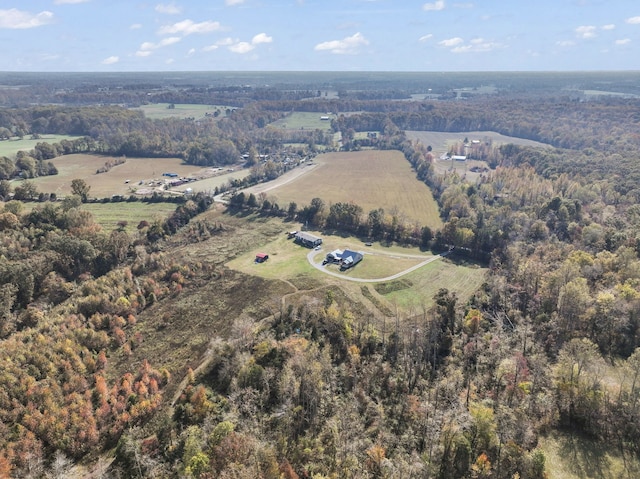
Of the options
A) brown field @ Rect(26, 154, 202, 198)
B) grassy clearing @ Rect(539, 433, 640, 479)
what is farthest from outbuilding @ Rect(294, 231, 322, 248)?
brown field @ Rect(26, 154, 202, 198)

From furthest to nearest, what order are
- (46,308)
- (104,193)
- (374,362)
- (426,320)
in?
(104,193) → (46,308) → (426,320) → (374,362)

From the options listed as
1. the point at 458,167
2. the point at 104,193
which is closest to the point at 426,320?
the point at 104,193

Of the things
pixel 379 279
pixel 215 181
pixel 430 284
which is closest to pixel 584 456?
pixel 430 284

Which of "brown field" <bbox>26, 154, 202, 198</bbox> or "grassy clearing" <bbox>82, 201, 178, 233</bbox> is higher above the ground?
"brown field" <bbox>26, 154, 202, 198</bbox>

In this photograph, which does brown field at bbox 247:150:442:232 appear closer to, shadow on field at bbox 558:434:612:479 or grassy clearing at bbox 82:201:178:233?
grassy clearing at bbox 82:201:178:233

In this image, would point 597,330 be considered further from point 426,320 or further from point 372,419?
point 372,419

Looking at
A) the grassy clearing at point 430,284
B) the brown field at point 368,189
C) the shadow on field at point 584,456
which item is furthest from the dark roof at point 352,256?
the shadow on field at point 584,456

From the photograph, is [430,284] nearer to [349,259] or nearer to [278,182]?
[349,259]

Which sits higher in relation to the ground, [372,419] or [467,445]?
[467,445]

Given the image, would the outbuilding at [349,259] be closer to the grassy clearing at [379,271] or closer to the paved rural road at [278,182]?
the grassy clearing at [379,271]
